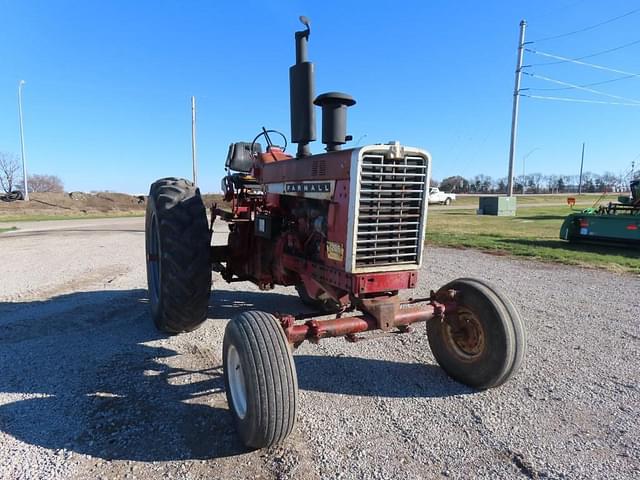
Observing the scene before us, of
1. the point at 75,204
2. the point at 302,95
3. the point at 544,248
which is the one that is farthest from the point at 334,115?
the point at 75,204

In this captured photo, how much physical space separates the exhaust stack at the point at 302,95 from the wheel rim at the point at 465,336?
179 cm

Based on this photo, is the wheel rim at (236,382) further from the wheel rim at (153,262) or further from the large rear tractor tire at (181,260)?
the wheel rim at (153,262)

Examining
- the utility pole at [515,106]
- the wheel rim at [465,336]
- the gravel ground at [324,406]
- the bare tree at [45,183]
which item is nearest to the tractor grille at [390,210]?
the wheel rim at [465,336]

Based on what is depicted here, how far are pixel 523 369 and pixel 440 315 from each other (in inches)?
39.4

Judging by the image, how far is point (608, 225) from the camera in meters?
10.4

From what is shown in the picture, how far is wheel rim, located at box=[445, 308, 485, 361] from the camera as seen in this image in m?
3.32

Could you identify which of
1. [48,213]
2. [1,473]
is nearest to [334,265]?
[1,473]

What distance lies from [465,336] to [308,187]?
1.68 meters

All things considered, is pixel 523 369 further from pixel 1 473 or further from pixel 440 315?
pixel 1 473

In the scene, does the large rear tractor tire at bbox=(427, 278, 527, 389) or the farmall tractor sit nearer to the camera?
the farmall tractor

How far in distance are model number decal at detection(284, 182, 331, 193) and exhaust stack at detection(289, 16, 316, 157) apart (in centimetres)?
28

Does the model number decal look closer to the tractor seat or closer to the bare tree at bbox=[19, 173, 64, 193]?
the tractor seat

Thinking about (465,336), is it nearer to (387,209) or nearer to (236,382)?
(387,209)

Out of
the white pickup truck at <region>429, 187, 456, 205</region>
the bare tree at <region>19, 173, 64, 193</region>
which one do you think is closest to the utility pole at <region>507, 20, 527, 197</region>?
the white pickup truck at <region>429, 187, 456, 205</region>
